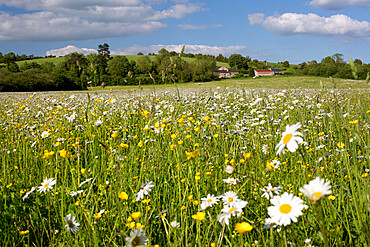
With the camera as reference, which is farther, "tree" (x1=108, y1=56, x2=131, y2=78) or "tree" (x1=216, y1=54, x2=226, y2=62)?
"tree" (x1=216, y1=54, x2=226, y2=62)

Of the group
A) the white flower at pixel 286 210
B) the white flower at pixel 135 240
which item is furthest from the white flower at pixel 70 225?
the white flower at pixel 286 210

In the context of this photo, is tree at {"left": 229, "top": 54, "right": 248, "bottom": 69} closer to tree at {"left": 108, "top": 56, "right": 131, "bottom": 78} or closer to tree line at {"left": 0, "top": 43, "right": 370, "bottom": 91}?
tree line at {"left": 0, "top": 43, "right": 370, "bottom": 91}

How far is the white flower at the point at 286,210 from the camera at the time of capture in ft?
3.76

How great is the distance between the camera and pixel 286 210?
3.92 feet

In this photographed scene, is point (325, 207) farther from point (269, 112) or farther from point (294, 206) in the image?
point (269, 112)

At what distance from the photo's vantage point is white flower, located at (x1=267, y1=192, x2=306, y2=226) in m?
1.15

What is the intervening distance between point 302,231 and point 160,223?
1133mm

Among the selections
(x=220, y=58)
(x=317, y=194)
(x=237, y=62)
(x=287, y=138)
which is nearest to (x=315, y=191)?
(x=317, y=194)

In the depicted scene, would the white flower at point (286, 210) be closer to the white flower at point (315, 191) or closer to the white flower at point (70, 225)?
the white flower at point (315, 191)

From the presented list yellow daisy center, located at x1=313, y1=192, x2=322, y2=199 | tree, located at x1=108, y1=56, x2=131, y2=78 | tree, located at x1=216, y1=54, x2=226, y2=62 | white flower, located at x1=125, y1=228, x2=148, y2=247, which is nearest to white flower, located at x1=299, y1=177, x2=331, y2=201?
yellow daisy center, located at x1=313, y1=192, x2=322, y2=199

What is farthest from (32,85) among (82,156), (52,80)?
(82,156)

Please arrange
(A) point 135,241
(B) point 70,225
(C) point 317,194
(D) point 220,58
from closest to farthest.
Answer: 1. (C) point 317,194
2. (A) point 135,241
3. (B) point 70,225
4. (D) point 220,58

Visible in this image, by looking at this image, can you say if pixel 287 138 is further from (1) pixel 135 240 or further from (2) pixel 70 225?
(2) pixel 70 225

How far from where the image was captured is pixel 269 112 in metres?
5.70
